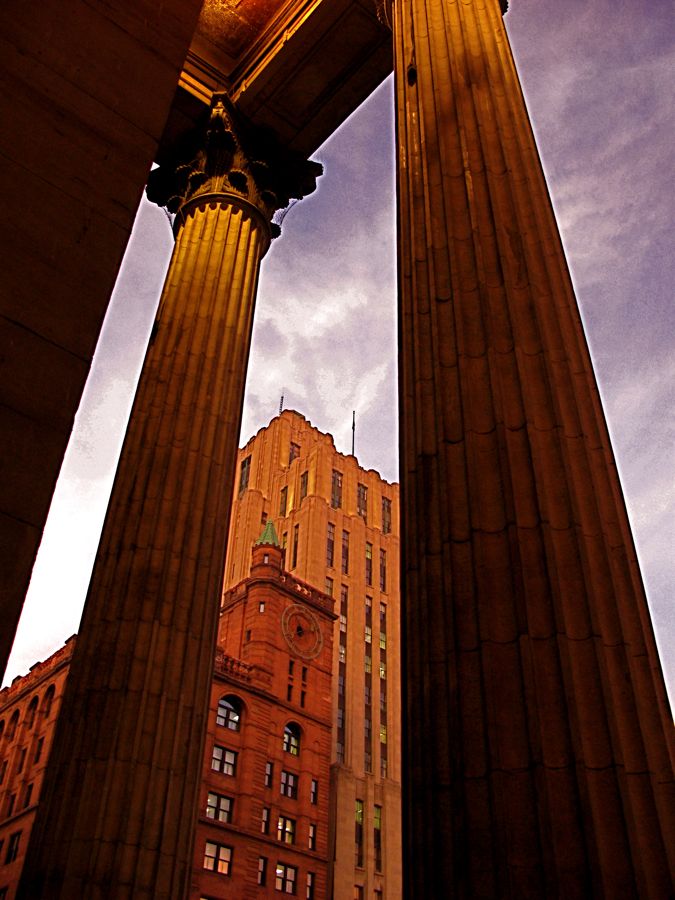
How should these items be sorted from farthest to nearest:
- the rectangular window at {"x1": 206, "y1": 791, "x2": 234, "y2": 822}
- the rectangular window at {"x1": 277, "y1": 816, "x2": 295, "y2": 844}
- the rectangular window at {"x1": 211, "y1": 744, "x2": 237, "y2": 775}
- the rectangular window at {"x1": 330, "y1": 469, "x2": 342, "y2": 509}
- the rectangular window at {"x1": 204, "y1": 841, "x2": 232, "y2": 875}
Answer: the rectangular window at {"x1": 330, "y1": 469, "x2": 342, "y2": 509} < the rectangular window at {"x1": 277, "y1": 816, "x2": 295, "y2": 844} < the rectangular window at {"x1": 211, "y1": 744, "x2": 237, "y2": 775} < the rectangular window at {"x1": 206, "y1": 791, "x2": 234, "y2": 822} < the rectangular window at {"x1": 204, "y1": 841, "x2": 232, "y2": 875}

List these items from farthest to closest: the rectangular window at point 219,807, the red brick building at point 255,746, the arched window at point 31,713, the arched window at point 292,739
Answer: the arched window at point 292,739 < the arched window at point 31,713 < the rectangular window at point 219,807 < the red brick building at point 255,746

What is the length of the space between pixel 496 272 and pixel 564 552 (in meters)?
3.76

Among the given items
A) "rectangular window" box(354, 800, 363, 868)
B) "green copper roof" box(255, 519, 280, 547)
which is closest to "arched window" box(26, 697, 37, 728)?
"green copper roof" box(255, 519, 280, 547)

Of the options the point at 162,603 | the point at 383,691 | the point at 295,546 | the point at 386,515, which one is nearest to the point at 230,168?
the point at 162,603

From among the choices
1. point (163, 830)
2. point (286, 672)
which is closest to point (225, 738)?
point (286, 672)

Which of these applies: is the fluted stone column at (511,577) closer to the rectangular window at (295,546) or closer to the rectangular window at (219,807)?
the rectangular window at (219,807)

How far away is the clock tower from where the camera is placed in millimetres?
56094

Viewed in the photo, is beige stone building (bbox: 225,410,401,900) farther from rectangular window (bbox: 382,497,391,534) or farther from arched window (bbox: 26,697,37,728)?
arched window (bbox: 26,697,37,728)

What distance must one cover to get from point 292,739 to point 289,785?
3781 millimetres

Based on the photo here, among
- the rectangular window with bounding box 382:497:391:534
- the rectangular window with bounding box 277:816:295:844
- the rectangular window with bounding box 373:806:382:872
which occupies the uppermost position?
the rectangular window with bounding box 382:497:391:534

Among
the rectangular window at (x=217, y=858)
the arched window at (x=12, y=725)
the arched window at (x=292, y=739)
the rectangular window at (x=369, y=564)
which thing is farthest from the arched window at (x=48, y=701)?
the rectangular window at (x=369, y=564)

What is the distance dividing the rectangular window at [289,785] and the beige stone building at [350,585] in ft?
17.9

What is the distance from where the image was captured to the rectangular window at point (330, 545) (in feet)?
280

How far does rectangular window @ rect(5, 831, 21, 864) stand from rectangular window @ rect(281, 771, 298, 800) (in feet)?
60.3
